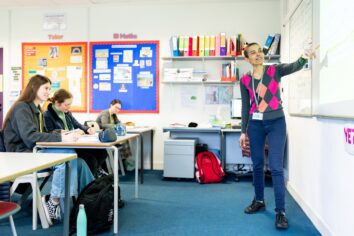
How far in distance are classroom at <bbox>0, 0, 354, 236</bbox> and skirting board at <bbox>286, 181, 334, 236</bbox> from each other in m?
0.02

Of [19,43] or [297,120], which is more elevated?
[19,43]

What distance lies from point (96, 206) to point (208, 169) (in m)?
2.06

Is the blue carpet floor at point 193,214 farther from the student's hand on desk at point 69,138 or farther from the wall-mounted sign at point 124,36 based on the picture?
the wall-mounted sign at point 124,36

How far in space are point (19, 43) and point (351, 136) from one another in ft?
16.6

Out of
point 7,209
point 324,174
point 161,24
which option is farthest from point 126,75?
point 7,209

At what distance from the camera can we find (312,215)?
2.55 metres

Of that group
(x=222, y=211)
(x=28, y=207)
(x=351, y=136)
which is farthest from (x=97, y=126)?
(x=351, y=136)

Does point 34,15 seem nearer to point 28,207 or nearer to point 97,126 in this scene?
point 97,126

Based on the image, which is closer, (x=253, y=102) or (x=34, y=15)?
(x=253, y=102)

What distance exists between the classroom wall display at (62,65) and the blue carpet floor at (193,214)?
1.96 meters

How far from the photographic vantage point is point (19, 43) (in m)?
5.18

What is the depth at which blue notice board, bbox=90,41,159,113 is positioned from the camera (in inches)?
193

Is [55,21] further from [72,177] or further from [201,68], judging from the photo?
[72,177]

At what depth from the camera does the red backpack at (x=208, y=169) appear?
13.3 feet
